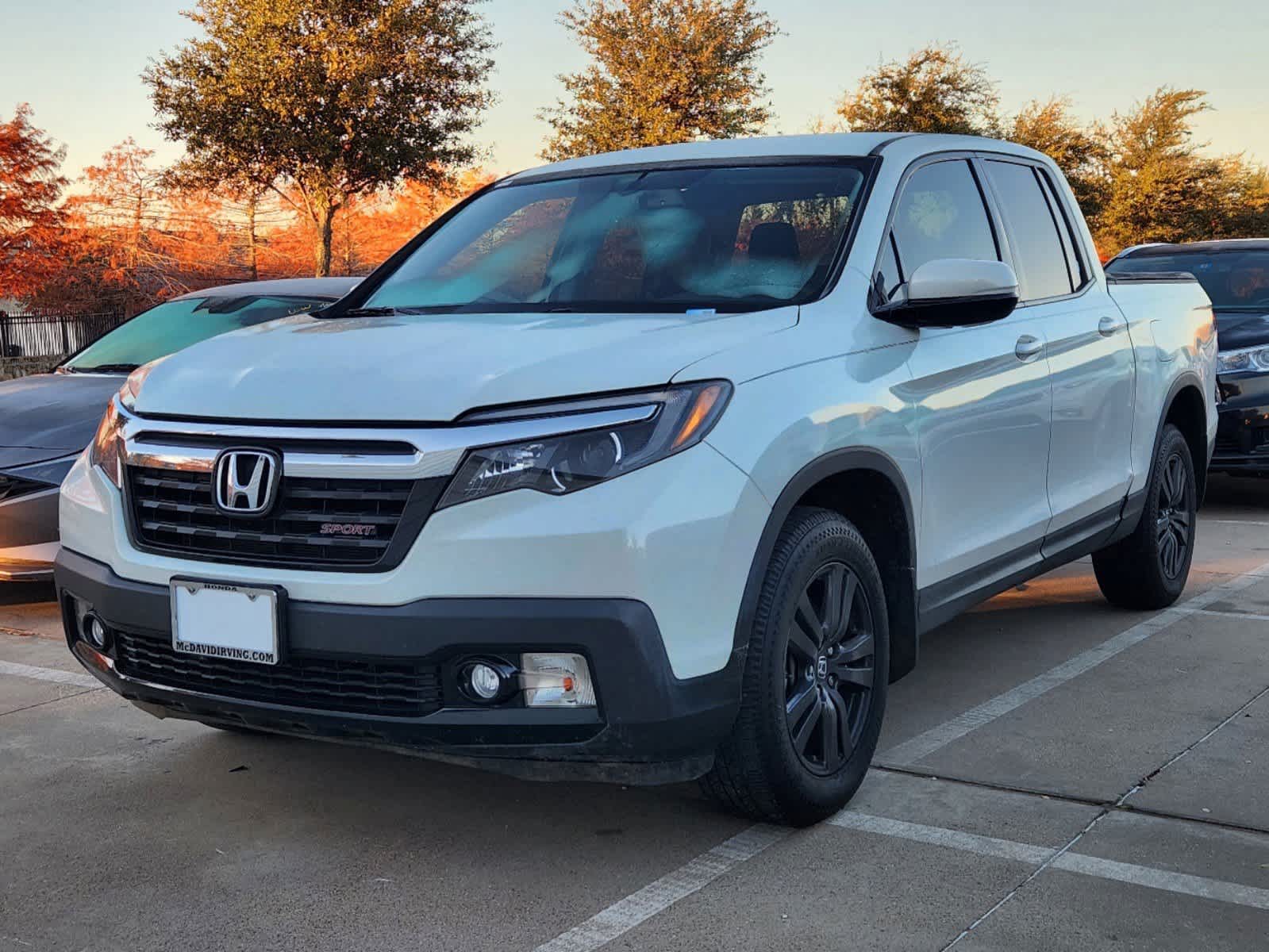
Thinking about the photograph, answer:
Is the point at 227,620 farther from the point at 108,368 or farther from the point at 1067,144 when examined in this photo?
the point at 1067,144

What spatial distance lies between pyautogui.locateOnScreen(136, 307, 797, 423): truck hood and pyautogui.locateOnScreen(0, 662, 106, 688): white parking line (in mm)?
2031

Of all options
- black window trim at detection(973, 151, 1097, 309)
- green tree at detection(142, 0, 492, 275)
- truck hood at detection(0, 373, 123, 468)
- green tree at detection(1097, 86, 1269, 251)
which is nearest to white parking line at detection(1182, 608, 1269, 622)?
black window trim at detection(973, 151, 1097, 309)

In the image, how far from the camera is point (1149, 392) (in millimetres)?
5754

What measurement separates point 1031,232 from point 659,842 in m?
2.76

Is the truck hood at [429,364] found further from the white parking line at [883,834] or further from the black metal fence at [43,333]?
the black metal fence at [43,333]

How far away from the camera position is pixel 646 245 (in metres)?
4.31

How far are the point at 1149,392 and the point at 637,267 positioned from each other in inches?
102

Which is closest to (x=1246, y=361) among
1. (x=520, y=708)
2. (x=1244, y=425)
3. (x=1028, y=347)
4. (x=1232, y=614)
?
(x=1244, y=425)

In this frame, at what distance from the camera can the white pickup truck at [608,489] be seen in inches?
118

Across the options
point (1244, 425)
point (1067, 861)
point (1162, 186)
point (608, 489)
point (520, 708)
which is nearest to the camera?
point (608, 489)

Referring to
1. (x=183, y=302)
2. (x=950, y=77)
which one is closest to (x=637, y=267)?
(x=183, y=302)

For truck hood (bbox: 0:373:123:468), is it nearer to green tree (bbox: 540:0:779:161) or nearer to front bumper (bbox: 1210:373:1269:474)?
front bumper (bbox: 1210:373:1269:474)

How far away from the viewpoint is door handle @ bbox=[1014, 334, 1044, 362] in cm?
461

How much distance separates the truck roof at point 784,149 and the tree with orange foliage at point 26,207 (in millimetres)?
25874
